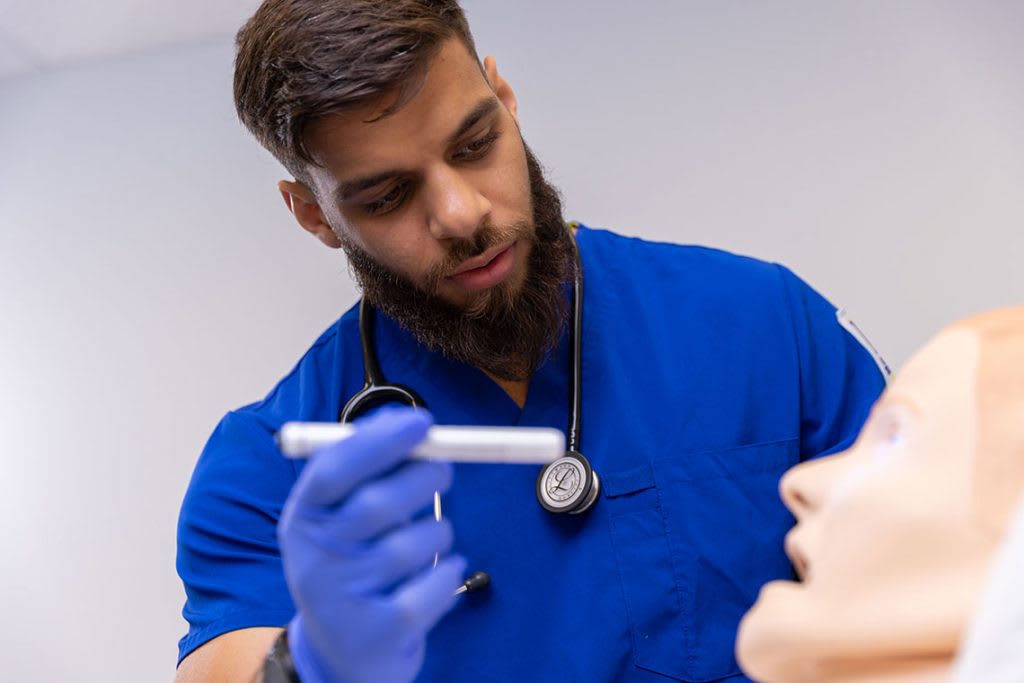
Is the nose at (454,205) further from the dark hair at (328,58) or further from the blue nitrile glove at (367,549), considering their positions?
the blue nitrile glove at (367,549)

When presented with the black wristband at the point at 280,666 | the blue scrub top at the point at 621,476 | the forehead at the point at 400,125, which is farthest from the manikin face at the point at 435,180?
the black wristband at the point at 280,666

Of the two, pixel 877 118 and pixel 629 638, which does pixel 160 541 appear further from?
pixel 877 118

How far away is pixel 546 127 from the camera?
1.50 meters

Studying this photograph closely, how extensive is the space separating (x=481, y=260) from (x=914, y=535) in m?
0.54

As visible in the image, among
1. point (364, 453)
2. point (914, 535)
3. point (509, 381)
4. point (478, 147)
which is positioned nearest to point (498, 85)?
point (478, 147)

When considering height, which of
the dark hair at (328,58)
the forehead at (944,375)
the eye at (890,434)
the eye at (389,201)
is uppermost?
the dark hair at (328,58)

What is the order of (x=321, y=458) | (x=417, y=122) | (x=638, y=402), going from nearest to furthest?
(x=321, y=458) < (x=417, y=122) < (x=638, y=402)

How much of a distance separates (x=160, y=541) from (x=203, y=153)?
0.63 meters

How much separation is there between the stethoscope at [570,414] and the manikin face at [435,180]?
0.28 feet

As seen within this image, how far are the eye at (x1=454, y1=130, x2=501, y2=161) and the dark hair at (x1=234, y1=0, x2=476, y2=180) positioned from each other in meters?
0.08

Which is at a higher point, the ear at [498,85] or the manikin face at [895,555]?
the ear at [498,85]

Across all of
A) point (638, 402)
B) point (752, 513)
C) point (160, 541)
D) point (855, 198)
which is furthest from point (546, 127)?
point (160, 541)

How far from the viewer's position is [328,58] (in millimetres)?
874

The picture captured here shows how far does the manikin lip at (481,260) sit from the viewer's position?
0.96m
